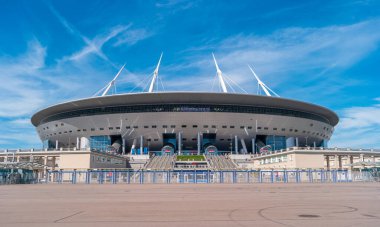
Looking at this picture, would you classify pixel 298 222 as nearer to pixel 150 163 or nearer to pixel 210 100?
pixel 150 163

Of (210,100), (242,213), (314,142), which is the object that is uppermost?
(210,100)

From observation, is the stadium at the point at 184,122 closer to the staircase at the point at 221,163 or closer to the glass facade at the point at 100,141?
the glass facade at the point at 100,141

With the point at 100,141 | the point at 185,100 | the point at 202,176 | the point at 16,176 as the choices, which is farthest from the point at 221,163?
the point at 16,176

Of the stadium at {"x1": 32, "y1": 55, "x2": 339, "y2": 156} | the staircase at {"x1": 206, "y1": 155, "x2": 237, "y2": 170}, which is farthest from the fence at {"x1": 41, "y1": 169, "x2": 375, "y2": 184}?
the stadium at {"x1": 32, "y1": 55, "x2": 339, "y2": 156}

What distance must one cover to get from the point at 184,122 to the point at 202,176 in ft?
123

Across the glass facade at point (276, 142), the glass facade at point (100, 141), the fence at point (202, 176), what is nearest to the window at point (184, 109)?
the glass facade at point (276, 142)

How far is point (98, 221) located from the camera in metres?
9.94

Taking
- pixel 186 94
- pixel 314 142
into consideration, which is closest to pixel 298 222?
pixel 186 94

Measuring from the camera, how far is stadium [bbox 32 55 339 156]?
80.5 metres

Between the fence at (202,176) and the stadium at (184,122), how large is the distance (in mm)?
31335

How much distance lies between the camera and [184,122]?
8331cm

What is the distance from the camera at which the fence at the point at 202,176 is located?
1740 inches

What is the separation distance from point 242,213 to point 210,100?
68.5 meters

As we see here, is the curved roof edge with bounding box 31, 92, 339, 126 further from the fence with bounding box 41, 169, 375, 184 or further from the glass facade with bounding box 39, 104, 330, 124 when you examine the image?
the fence with bounding box 41, 169, 375, 184
